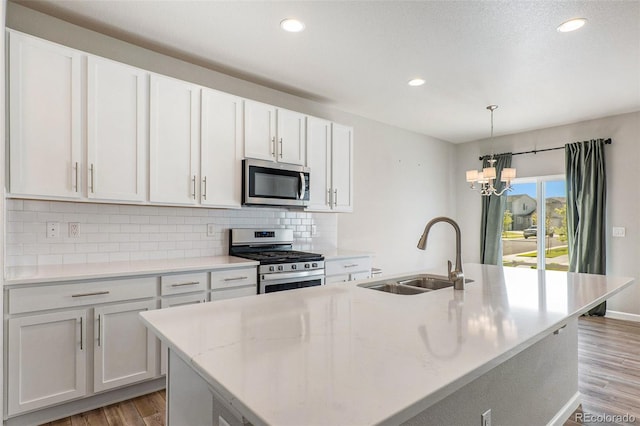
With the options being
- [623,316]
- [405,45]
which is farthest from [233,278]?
[623,316]

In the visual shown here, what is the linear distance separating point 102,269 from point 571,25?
3567mm

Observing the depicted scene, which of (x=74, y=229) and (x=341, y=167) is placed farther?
(x=341, y=167)

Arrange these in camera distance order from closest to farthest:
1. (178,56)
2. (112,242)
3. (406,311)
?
(406,311)
(112,242)
(178,56)

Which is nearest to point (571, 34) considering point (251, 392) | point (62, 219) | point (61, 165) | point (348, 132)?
point (348, 132)

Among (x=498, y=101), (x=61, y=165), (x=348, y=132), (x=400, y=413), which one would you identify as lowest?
(x=400, y=413)

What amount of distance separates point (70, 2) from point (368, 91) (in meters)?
2.63

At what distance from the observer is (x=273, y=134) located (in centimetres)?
340

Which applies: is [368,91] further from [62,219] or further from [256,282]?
[62,219]

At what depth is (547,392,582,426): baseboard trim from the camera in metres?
2.07

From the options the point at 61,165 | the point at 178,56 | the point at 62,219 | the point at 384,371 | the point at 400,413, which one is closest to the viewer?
the point at 400,413

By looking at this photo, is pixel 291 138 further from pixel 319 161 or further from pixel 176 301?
pixel 176 301

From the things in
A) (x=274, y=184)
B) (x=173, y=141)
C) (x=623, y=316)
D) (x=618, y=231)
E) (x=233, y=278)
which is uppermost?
(x=173, y=141)

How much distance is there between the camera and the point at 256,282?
2.95m

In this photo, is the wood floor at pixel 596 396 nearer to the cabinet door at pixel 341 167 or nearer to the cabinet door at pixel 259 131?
the cabinet door at pixel 259 131
